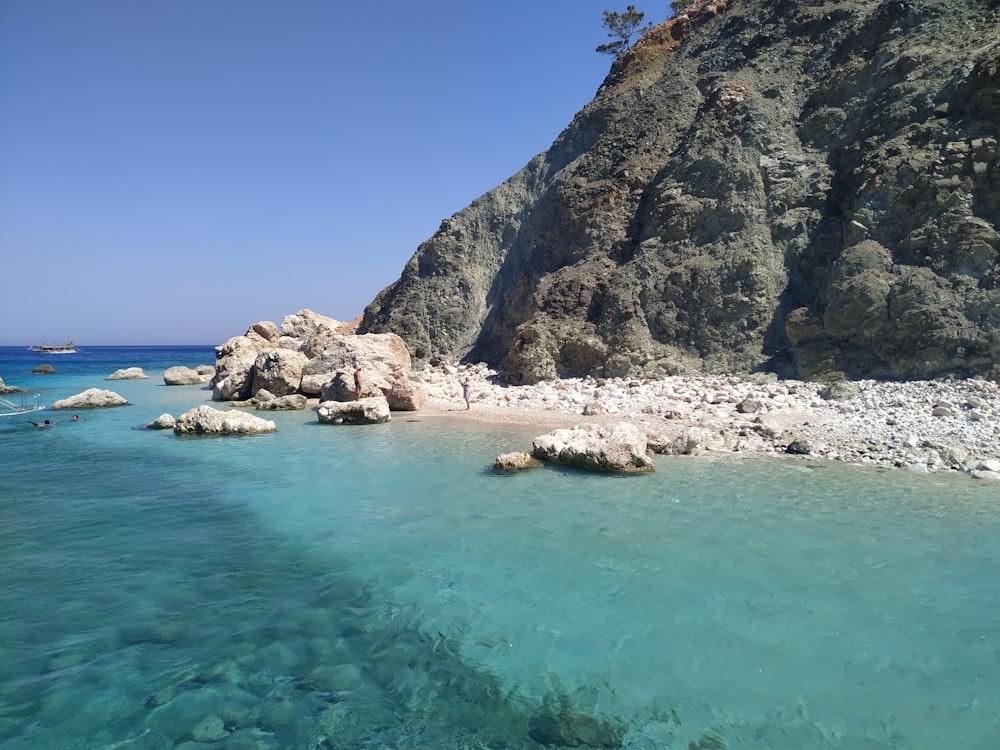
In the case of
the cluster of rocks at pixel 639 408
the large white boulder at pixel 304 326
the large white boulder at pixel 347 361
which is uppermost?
the large white boulder at pixel 304 326

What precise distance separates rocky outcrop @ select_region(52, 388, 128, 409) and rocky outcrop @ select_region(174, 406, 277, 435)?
9811 mm

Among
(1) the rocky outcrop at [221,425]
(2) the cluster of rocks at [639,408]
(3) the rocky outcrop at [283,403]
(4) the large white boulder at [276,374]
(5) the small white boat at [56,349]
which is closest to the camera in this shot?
(2) the cluster of rocks at [639,408]

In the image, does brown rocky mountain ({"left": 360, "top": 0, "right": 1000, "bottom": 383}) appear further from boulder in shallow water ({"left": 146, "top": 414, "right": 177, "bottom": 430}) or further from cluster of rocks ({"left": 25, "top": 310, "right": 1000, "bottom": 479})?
boulder in shallow water ({"left": 146, "top": 414, "right": 177, "bottom": 430})

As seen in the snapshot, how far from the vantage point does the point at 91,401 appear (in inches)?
954

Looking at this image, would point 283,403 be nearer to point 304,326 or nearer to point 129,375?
point 304,326

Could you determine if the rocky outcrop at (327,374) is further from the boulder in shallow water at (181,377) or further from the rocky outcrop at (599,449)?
the boulder in shallow water at (181,377)

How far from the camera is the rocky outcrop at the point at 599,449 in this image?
11.6 metres

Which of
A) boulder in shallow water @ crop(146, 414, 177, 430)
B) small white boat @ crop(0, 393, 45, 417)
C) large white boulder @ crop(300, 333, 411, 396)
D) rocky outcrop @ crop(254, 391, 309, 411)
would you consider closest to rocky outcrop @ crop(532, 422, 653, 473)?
large white boulder @ crop(300, 333, 411, 396)

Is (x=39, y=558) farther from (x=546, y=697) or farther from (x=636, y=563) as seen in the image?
(x=636, y=563)

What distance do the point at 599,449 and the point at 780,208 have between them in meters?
16.7

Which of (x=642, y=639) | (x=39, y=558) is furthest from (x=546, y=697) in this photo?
(x=39, y=558)

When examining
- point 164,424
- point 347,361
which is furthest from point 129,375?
point 164,424

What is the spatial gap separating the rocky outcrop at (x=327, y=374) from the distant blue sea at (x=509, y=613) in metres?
10.4

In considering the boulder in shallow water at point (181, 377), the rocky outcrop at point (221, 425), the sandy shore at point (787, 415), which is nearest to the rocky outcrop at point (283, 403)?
the rocky outcrop at point (221, 425)
